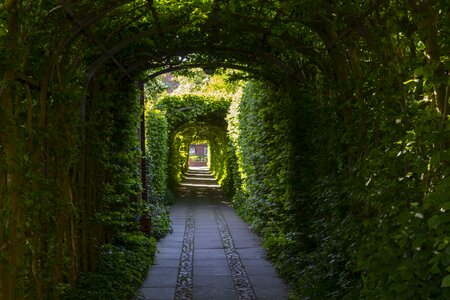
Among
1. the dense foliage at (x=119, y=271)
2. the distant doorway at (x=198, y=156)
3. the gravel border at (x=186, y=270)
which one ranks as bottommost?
the gravel border at (x=186, y=270)

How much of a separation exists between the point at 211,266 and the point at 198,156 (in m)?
63.2

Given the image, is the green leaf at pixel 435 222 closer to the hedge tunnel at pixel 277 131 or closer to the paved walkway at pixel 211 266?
the hedge tunnel at pixel 277 131

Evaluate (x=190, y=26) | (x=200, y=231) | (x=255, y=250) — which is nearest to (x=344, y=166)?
(x=190, y=26)

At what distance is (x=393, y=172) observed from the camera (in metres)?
3.12

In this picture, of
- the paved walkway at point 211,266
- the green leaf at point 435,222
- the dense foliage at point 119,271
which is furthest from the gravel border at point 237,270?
the green leaf at point 435,222

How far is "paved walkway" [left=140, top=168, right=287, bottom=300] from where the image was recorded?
6.41 metres

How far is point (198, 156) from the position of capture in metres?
71.1

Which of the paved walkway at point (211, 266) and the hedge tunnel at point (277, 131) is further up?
the hedge tunnel at point (277, 131)

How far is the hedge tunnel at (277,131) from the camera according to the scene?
286cm

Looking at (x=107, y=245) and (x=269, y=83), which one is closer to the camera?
(x=107, y=245)

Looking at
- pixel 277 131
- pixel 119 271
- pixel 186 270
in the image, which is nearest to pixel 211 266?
pixel 186 270

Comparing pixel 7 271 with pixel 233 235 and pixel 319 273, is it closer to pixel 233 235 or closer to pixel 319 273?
pixel 319 273

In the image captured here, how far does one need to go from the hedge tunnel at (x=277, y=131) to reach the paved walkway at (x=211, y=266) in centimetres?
34

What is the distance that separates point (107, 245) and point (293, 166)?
2.64 meters
